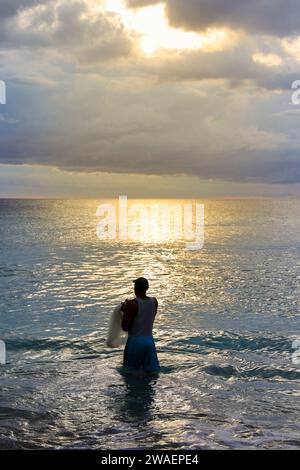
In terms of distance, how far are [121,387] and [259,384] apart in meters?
3.36

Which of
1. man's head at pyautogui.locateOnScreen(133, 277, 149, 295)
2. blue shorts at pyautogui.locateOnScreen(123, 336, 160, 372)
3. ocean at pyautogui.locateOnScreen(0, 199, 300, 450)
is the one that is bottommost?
ocean at pyautogui.locateOnScreen(0, 199, 300, 450)

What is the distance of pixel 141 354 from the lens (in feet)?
37.8

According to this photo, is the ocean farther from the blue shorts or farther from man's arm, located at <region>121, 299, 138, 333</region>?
man's arm, located at <region>121, 299, 138, 333</region>

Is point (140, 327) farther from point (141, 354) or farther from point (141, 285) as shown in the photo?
point (141, 285)

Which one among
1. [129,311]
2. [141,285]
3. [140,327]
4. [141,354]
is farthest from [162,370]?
[141,285]

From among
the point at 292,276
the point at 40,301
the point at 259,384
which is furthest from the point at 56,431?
the point at 292,276

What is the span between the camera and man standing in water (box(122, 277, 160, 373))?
1105cm

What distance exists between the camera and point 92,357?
1453cm

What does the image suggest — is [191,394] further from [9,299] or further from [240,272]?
[240,272]

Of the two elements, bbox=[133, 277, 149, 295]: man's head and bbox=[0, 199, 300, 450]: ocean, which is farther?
bbox=[133, 277, 149, 295]: man's head

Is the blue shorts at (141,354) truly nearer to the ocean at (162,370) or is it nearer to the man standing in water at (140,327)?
the man standing in water at (140,327)

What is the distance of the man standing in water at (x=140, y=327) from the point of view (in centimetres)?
1105

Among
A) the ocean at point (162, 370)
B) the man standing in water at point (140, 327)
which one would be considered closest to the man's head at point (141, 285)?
the man standing in water at point (140, 327)

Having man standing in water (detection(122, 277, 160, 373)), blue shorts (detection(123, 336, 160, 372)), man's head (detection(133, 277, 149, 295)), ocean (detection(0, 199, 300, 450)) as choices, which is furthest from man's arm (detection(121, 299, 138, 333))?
ocean (detection(0, 199, 300, 450))
